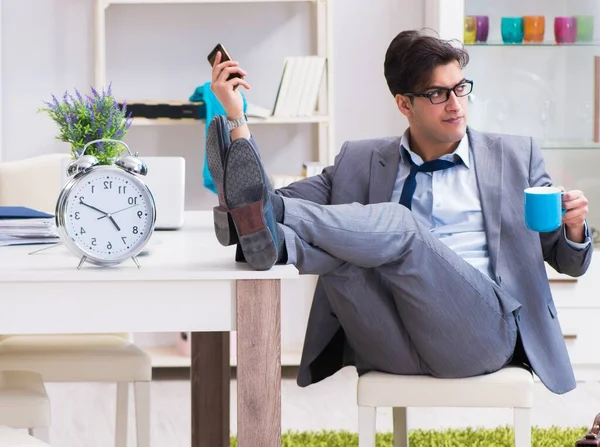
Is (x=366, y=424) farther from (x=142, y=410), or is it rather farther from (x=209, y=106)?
(x=209, y=106)

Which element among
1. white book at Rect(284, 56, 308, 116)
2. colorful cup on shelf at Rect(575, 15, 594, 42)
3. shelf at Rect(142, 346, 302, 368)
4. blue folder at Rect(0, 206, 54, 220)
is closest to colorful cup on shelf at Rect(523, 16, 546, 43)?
colorful cup on shelf at Rect(575, 15, 594, 42)

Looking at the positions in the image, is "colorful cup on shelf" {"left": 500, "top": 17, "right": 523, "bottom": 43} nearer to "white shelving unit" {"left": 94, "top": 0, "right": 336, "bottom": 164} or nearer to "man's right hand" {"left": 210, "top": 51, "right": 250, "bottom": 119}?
"white shelving unit" {"left": 94, "top": 0, "right": 336, "bottom": 164}

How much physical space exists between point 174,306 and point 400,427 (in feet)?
3.06

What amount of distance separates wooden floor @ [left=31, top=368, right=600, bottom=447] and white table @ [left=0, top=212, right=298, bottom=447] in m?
1.46

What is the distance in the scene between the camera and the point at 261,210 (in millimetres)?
1715

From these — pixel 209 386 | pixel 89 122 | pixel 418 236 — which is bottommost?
pixel 209 386

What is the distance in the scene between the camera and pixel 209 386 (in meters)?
2.41

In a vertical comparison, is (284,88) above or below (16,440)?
Answer: above

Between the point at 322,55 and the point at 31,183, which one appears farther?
the point at 322,55

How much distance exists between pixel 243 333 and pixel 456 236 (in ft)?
2.65

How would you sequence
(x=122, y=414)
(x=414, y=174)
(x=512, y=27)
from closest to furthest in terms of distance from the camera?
(x=414, y=174) < (x=122, y=414) < (x=512, y=27)

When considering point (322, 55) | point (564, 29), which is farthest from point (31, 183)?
point (564, 29)

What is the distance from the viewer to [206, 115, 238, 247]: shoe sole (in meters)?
1.73

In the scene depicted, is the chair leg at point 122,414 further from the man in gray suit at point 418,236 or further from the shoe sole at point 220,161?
the shoe sole at point 220,161
